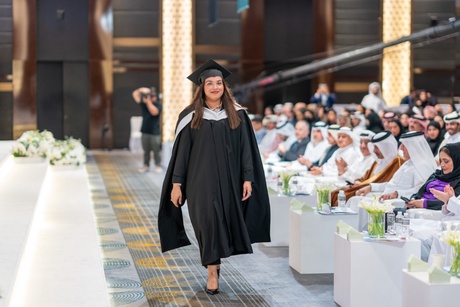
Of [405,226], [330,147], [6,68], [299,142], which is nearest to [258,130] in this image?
[299,142]

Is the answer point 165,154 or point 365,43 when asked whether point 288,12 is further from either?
point 165,154

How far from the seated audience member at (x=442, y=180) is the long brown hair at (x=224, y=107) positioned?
4.73 feet

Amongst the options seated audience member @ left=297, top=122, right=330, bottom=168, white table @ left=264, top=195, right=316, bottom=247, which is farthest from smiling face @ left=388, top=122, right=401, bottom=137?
white table @ left=264, top=195, right=316, bottom=247

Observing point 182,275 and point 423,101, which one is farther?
point 423,101

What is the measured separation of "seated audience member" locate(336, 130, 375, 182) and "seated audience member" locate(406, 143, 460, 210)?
164 cm

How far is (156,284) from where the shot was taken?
6312mm

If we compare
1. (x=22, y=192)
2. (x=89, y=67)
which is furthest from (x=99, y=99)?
(x=22, y=192)

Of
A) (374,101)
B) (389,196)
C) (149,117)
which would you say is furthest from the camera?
(374,101)

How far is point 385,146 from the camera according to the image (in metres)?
8.23

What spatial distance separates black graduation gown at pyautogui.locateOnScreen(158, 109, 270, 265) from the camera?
231 inches

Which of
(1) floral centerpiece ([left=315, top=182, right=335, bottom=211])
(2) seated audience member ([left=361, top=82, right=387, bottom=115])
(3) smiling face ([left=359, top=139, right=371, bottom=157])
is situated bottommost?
(1) floral centerpiece ([left=315, top=182, right=335, bottom=211])

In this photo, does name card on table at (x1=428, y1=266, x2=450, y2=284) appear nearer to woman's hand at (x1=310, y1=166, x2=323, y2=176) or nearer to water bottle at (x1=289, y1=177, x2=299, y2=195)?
water bottle at (x1=289, y1=177, x2=299, y2=195)

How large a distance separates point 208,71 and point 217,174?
0.66m

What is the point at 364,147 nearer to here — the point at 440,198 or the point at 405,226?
the point at 440,198
